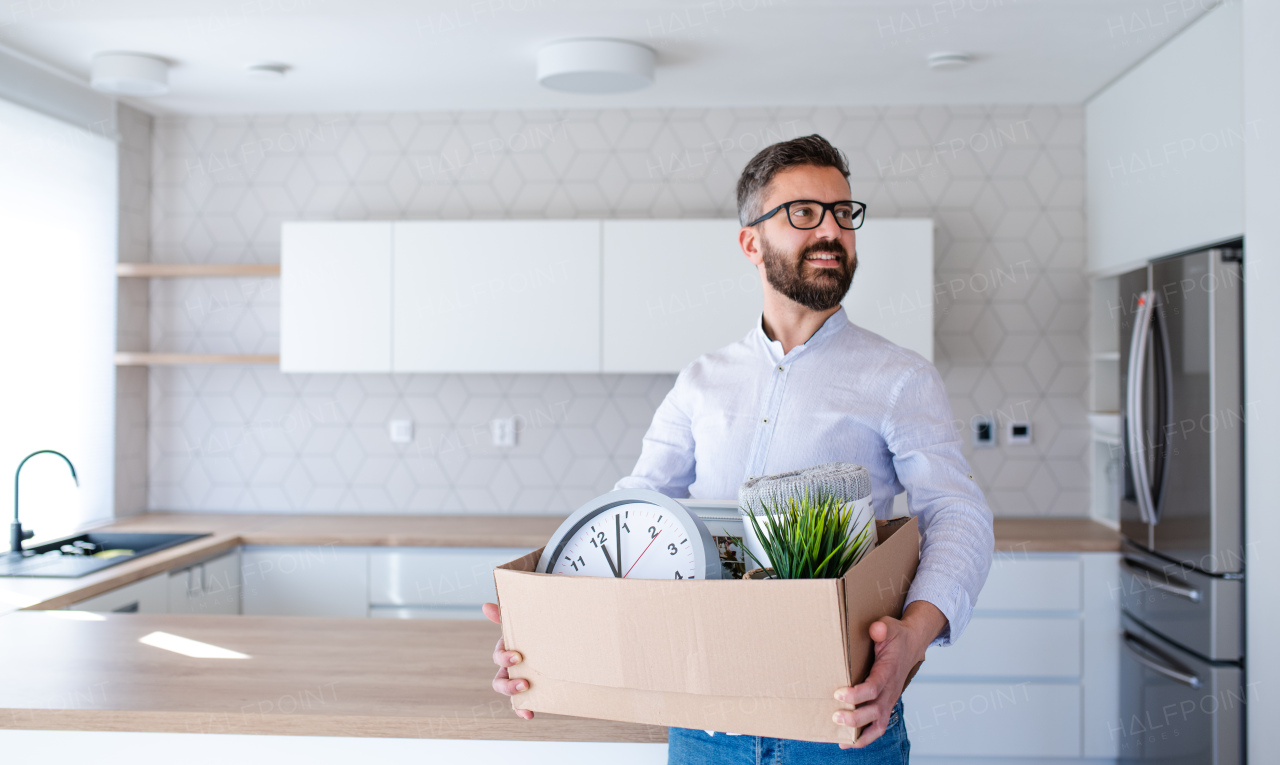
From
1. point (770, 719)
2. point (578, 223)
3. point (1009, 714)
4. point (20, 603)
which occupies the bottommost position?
point (1009, 714)

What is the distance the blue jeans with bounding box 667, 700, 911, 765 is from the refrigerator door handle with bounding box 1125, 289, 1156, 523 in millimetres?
1804

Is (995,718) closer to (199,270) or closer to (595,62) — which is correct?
(595,62)

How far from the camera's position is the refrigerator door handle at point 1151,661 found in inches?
101

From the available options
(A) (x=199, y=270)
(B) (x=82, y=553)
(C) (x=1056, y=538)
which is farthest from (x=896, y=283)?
(B) (x=82, y=553)

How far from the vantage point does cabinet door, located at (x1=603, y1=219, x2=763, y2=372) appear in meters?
3.25

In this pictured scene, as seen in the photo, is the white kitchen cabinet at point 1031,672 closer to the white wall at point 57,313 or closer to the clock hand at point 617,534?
the clock hand at point 617,534

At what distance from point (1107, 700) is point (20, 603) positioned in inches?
127

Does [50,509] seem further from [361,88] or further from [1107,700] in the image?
[1107,700]

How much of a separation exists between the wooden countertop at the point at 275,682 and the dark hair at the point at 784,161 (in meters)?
0.85

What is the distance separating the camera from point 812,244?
4.29 ft

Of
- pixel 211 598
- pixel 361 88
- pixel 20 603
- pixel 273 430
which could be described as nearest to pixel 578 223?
pixel 361 88

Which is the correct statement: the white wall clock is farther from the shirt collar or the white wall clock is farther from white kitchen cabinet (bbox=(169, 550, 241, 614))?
white kitchen cabinet (bbox=(169, 550, 241, 614))

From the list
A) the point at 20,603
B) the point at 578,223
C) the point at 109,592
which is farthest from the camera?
the point at 578,223

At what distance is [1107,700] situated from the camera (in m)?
3.05
